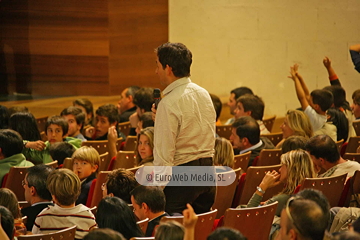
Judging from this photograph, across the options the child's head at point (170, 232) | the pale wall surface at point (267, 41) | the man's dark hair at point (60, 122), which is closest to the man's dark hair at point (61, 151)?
the man's dark hair at point (60, 122)

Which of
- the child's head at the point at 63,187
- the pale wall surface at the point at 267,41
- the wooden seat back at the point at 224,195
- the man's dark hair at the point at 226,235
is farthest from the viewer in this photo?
the pale wall surface at the point at 267,41

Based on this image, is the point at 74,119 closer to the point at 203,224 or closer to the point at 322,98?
the point at 322,98

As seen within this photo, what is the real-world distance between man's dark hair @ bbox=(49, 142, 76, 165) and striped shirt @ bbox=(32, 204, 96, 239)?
1.79 meters

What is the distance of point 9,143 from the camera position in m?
4.87

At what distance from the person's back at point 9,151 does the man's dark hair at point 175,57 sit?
212cm

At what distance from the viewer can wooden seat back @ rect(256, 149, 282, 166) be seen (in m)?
5.13

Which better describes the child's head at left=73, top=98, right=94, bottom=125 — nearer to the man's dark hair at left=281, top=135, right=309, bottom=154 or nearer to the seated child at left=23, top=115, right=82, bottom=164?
the seated child at left=23, top=115, right=82, bottom=164

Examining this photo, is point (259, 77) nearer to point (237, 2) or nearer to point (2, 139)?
point (237, 2)

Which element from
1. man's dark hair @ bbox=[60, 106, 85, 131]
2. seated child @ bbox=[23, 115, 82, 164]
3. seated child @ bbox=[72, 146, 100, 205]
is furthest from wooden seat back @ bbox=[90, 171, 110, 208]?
man's dark hair @ bbox=[60, 106, 85, 131]

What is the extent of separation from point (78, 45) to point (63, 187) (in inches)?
248

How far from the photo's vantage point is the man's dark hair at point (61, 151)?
207 inches

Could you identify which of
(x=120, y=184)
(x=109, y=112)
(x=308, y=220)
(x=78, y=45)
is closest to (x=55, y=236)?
(x=120, y=184)

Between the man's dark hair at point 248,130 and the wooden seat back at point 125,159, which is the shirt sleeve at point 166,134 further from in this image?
the man's dark hair at point 248,130

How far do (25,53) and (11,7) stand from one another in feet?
2.62
